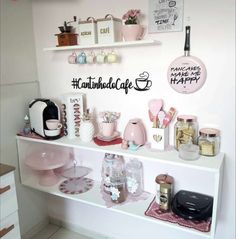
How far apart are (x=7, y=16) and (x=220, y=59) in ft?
4.31

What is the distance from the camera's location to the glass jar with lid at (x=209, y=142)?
1.28 m

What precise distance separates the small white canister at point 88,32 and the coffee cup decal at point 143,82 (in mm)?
337

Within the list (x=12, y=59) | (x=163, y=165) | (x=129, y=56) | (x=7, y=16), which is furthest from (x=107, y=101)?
(x=7, y=16)

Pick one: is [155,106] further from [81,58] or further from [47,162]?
[47,162]

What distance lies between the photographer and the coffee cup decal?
57.7 inches

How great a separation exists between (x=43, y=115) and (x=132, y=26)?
2.61ft

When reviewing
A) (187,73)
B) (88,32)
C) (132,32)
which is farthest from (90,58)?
(187,73)

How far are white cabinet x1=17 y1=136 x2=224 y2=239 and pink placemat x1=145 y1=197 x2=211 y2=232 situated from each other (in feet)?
0.07

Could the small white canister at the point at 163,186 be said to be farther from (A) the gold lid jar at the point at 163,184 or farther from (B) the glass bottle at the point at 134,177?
(B) the glass bottle at the point at 134,177

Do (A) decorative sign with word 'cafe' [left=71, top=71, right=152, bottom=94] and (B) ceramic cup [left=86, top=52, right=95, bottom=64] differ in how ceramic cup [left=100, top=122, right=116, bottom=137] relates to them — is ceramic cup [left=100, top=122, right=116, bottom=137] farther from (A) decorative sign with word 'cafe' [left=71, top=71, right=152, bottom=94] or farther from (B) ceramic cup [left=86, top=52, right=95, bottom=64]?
(B) ceramic cup [left=86, top=52, right=95, bottom=64]

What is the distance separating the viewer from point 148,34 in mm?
1412

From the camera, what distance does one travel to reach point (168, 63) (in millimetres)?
1387

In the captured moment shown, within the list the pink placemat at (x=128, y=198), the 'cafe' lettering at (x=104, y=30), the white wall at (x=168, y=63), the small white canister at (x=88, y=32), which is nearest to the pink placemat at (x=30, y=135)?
the white wall at (x=168, y=63)

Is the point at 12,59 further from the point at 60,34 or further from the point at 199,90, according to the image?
the point at 199,90
